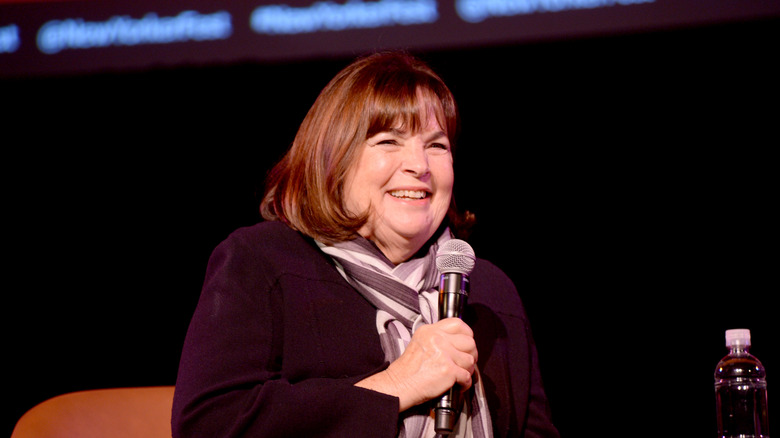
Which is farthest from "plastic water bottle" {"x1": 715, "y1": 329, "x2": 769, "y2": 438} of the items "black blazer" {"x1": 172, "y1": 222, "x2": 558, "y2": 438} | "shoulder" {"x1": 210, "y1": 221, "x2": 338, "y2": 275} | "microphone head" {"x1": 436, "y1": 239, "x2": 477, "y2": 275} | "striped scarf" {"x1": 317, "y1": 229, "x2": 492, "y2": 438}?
"shoulder" {"x1": 210, "y1": 221, "x2": 338, "y2": 275}

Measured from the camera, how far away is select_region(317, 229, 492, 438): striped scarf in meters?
1.80

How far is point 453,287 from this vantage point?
163cm

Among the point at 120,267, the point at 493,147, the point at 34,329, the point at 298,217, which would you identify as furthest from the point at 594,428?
the point at 34,329

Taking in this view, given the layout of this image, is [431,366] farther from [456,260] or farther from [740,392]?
[740,392]

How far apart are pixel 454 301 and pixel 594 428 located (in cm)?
247

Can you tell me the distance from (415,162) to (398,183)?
7 centimetres

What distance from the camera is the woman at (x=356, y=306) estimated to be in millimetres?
1572

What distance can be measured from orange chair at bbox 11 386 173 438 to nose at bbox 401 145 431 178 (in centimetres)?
91

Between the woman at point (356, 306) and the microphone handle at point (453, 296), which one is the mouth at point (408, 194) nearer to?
the woman at point (356, 306)

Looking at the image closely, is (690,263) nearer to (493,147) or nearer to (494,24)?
(493,147)

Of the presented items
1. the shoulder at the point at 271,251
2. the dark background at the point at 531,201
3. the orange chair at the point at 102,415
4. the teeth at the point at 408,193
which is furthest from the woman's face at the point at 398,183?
the dark background at the point at 531,201

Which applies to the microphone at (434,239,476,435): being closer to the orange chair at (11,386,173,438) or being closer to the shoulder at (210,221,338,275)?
the shoulder at (210,221,338,275)

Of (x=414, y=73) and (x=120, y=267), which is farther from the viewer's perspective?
(x=120, y=267)

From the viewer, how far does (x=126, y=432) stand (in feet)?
6.48
